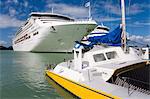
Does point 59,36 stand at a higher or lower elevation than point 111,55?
higher

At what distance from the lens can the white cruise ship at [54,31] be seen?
55.8m

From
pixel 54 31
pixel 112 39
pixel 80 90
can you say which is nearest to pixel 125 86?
pixel 80 90

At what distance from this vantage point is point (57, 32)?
5703 centimetres

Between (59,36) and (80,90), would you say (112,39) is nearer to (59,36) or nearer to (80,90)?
(80,90)

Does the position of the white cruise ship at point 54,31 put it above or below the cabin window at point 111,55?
above

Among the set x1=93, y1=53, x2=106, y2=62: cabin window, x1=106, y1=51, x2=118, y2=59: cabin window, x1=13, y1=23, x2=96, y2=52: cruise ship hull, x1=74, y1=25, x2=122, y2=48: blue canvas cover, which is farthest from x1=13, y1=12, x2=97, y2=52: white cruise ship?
x1=93, y1=53, x2=106, y2=62: cabin window

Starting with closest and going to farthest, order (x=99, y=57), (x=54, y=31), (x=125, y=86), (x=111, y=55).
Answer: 1. (x=125, y=86)
2. (x=99, y=57)
3. (x=111, y=55)
4. (x=54, y=31)

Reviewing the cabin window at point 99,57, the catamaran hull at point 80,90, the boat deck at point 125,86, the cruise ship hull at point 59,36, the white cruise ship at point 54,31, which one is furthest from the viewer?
the cruise ship hull at point 59,36

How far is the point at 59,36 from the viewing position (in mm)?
57875

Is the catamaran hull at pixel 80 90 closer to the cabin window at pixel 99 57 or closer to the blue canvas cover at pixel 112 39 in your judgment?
the cabin window at pixel 99 57

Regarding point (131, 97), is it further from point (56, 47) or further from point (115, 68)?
point (56, 47)

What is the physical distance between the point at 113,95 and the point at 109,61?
4.25m

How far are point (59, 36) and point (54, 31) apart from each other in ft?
5.75

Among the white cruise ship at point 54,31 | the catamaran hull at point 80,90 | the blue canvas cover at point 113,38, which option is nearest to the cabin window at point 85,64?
the catamaran hull at point 80,90
